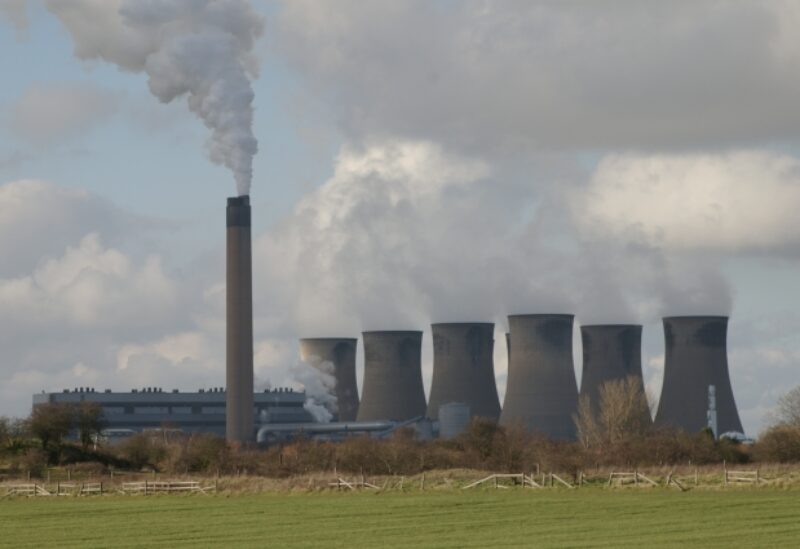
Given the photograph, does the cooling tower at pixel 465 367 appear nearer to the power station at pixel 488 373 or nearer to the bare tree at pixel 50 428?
the power station at pixel 488 373

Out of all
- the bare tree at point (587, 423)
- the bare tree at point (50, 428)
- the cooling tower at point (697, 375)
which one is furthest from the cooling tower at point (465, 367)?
the bare tree at point (50, 428)

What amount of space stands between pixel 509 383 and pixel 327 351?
1618cm

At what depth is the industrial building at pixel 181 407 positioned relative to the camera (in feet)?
239

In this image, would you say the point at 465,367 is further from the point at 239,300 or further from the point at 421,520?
the point at 421,520

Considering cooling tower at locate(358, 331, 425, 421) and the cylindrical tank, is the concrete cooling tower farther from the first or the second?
cooling tower at locate(358, 331, 425, 421)

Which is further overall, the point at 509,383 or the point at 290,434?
the point at 290,434

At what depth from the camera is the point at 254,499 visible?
28078mm

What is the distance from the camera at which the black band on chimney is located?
51750 millimetres

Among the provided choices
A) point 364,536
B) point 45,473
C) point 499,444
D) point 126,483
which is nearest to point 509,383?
point 499,444

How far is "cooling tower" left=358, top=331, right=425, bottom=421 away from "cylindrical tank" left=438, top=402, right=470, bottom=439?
3.52 m

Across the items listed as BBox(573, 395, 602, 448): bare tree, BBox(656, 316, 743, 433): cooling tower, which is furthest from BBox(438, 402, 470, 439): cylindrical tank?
BBox(656, 316, 743, 433): cooling tower

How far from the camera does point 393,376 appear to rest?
66.4 metres

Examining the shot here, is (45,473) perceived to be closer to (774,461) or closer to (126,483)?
(126,483)

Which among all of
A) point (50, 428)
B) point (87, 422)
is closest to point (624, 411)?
point (87, 422)
